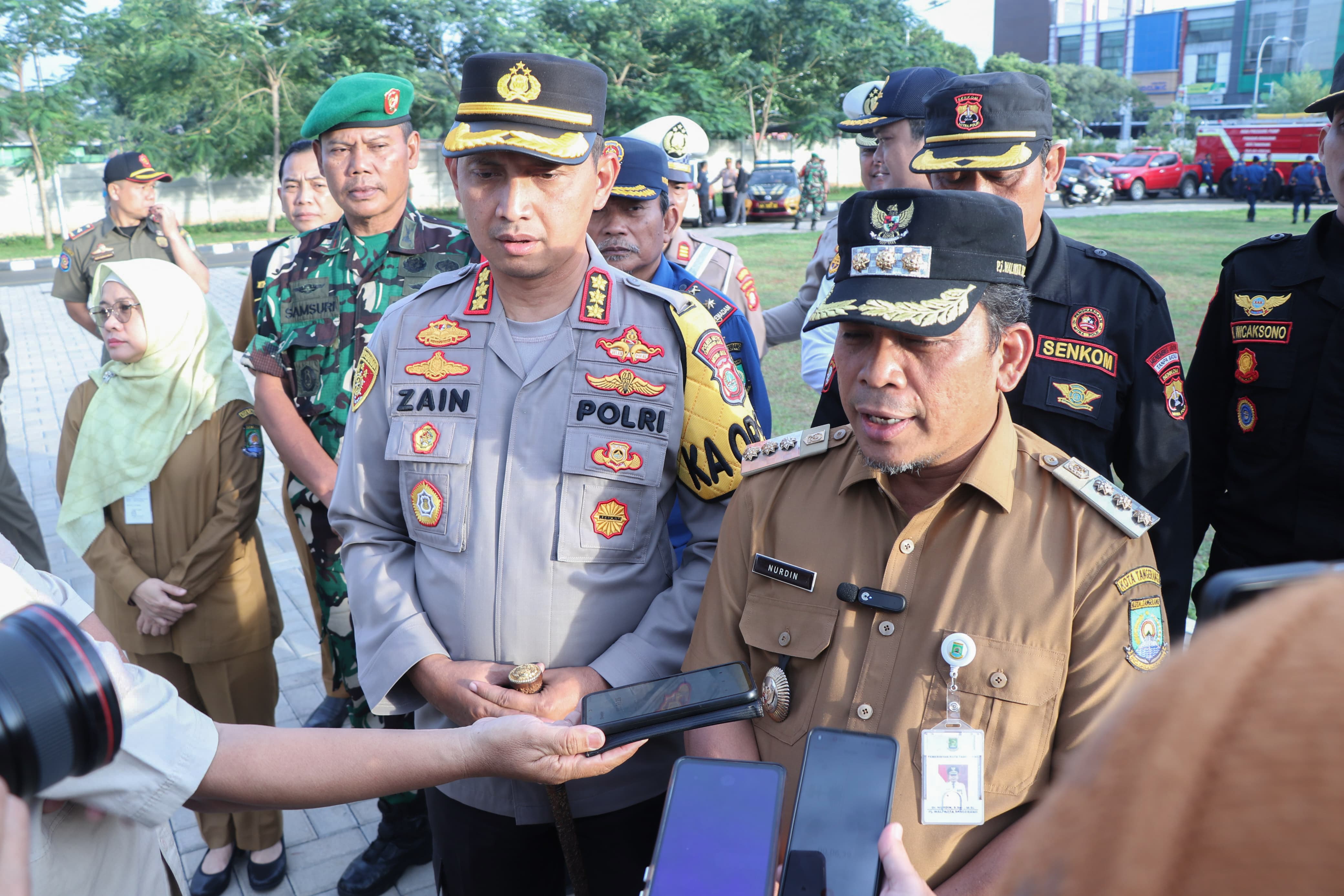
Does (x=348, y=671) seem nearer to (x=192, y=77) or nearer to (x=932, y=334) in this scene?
(x=932, y=334)

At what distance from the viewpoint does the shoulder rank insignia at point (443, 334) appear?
2260mm

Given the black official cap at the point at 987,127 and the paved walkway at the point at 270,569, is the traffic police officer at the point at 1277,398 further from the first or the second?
the paved walkway at the point at 270,569

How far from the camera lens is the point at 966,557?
70.2 inches

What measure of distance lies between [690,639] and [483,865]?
2.39 feet

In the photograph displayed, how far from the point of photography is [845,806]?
1.45m

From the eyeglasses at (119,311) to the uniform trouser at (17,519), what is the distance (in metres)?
1.15

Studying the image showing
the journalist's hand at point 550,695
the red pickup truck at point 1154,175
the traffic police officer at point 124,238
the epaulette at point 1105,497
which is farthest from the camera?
the red pickup truck at point 1154,175

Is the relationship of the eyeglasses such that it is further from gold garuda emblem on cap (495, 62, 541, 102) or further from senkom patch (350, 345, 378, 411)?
gold garuda emblem on cap (495, 62, 541, 102)

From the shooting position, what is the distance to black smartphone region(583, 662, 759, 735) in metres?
1.67

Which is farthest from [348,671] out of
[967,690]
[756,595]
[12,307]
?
[12,307]

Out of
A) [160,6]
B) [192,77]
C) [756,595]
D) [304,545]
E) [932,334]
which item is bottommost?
[304,545]

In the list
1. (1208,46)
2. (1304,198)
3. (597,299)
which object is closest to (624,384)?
(597,299)

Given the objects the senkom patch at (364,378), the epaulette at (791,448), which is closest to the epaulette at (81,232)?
the senkom patch at (364,378)

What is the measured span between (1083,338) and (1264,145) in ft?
101
